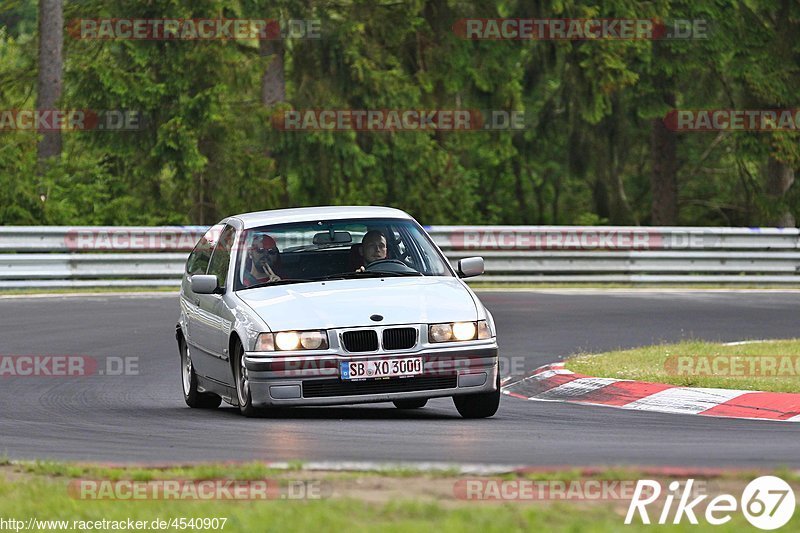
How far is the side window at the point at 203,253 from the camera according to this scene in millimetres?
13023

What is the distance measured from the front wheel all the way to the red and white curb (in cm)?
313

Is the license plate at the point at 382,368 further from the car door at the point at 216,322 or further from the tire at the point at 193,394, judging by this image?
the tire at the point at 193,394

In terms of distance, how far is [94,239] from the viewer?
1033 inches

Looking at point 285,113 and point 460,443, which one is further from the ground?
point 285,113

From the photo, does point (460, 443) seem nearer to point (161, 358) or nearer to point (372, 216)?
point (372, 216)

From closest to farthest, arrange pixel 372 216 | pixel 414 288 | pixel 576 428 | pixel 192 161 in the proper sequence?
pixel 576 428, pixel 414 288, pixel 372 216, pixel 192 161

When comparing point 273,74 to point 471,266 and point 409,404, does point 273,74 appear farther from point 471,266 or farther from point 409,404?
point 471,266

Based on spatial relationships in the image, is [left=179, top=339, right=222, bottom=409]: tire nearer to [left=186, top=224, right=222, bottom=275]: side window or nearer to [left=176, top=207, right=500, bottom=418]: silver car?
[left=176, top=207, right=500, bottom=418]: silver car

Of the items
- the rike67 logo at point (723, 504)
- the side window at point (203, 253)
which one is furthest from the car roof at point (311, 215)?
the rike67 logo at point (723, 504)

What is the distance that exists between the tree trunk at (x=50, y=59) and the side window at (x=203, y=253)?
19.7m

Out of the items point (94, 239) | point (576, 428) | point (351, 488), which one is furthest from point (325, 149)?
point (351, 488)

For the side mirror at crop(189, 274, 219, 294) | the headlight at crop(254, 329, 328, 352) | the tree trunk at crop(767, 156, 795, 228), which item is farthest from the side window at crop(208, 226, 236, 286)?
the tree trunk at crop(767, 156, 795, 228)

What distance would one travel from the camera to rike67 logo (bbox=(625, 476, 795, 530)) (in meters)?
6.11

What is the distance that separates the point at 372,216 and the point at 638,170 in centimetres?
3234
